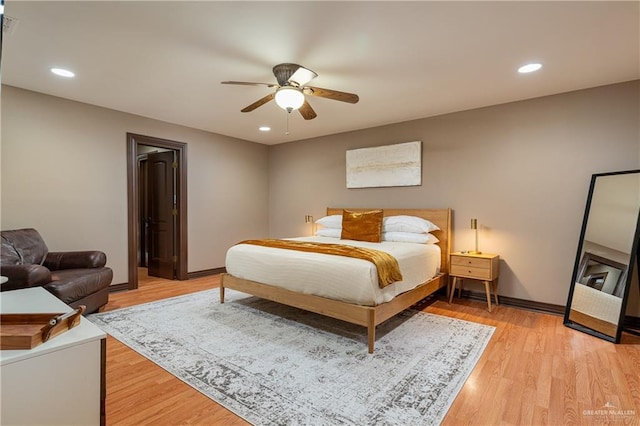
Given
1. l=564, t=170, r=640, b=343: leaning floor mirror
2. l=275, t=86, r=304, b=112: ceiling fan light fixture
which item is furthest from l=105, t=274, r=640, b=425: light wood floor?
l=275, t=86, r=304, b=112: ceiling fan light fixture

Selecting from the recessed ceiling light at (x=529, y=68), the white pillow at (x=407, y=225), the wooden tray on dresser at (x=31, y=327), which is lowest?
the wooden tray on dresser at (x=31, y=327)

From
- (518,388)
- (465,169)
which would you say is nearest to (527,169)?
(465,169)

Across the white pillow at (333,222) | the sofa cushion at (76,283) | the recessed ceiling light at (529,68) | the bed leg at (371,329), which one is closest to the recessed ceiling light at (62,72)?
the sofa cushion at (76,283)

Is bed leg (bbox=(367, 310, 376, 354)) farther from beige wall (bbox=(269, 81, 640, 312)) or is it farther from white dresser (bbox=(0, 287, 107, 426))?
beige wall (bbox=(269, 81, 640, 312))

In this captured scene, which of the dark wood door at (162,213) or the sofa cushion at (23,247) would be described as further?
the dark wood door at (162,213)

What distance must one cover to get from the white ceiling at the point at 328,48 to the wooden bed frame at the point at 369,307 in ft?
5.16

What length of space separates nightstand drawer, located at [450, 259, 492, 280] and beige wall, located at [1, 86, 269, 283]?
397 cm

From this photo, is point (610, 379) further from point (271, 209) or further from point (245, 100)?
point (271, 209)

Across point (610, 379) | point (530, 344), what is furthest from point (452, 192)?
point (610, 379)

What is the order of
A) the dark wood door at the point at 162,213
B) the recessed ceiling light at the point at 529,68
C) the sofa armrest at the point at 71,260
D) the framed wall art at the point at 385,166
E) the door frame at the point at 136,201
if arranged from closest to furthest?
the recessed ceiling light at the point at 529,68, the sofa armrest at the point at 71,260, the door frame at the point at 136,201, the framed wall art at the point at 385,166, the dark wood door at the point at 162,213

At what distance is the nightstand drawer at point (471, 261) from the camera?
3.63 m

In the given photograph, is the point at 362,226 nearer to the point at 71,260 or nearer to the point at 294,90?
the point at 294,90

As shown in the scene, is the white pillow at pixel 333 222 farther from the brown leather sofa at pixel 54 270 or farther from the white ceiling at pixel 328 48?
the brown leather sofa at pixel 54 270

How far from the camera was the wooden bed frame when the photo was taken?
2.63 m
